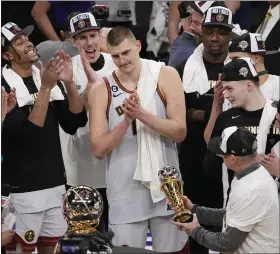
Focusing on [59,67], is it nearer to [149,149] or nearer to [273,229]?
[149,149]

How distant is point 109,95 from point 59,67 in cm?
37

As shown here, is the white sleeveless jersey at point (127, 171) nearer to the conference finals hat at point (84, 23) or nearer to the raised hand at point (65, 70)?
the raised hand at point (65, 70)

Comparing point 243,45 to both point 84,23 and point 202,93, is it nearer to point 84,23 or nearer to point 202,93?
point 202,93

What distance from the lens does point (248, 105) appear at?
5207 millimetres

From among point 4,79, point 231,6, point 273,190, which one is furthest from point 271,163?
point 231,6

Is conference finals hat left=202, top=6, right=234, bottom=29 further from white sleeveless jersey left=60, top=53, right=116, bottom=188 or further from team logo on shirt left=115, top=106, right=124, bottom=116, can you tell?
team logo on shirt left=115, top=106, right=124, bottom=116

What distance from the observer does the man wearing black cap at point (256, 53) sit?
221 inches

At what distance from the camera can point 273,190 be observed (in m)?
4.37

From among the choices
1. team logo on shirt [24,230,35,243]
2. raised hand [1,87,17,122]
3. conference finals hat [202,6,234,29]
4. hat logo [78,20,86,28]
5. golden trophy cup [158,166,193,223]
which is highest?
conference finals hat [202,6,234,29]

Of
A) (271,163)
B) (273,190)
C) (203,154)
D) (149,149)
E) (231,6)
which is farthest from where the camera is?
(231,6)

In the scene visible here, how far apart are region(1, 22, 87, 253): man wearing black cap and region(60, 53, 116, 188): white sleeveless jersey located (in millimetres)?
190

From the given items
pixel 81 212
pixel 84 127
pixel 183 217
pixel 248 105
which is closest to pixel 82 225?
pixel 81 212

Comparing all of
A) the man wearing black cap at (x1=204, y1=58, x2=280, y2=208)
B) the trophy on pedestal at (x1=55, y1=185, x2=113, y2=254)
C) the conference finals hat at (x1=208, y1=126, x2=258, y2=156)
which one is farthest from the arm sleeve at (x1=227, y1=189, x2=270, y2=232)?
the man wearing black cap at (x1=204, y1=58, x2=280, y2=208)

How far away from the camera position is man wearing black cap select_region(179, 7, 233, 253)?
5.91 metres
